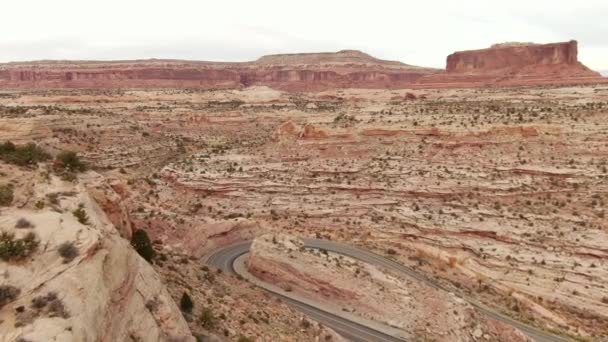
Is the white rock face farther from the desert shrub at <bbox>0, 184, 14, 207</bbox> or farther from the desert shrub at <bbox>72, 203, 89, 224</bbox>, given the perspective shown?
the desert shrub at <bbox>0, 184, 14, 207</bbox>

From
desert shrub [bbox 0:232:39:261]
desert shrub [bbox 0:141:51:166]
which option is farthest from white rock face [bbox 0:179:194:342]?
desert shrub [bbox 0:141:51:166]

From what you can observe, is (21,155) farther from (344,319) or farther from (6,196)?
(344,319)

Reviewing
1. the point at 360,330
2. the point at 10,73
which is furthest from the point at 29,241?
the point at 10,73

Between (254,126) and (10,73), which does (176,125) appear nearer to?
(254,126)

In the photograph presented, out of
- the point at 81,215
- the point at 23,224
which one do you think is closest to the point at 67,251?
the point at 23,224

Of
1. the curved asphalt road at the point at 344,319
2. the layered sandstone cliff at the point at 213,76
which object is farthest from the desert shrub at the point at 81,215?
the layered sandstone cliff at the point at 213,76
